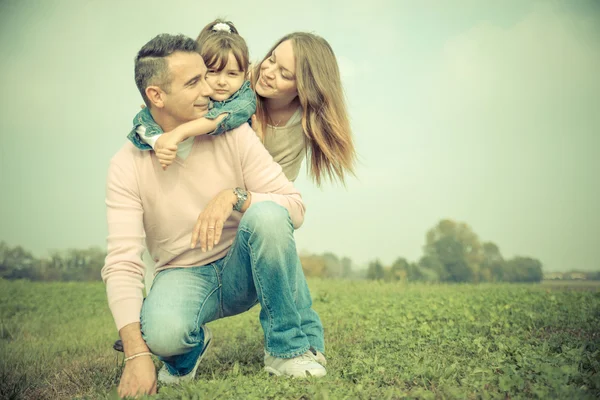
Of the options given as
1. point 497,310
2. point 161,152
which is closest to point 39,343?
point 161,152

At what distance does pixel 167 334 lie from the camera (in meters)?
3.06

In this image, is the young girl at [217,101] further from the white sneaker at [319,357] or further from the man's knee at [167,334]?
the white sneaker at [319,357]

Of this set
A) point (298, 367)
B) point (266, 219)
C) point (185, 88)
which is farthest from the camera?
point (185, 88)

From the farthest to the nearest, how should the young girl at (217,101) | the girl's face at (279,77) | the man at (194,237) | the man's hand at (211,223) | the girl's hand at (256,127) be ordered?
the girl's face at (279,77), the girl's hand at (256,127), the young girl at (217,101), the man at (194,237), the man's hand at (211,223)

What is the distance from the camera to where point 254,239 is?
310cm

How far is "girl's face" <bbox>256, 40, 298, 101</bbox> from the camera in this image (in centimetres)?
386

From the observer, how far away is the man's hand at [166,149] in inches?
122

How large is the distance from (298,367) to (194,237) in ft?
2.96

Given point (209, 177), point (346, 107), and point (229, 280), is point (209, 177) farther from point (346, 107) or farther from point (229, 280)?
point (346, 107)

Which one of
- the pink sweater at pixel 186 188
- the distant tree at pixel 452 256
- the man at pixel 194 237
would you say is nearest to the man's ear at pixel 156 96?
the man at pixel 194 237

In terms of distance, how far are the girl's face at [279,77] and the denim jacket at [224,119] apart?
24 centimetres

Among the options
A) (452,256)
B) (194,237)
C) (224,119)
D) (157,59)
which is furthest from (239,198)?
(452,256)

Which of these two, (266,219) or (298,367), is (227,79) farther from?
(298,367)

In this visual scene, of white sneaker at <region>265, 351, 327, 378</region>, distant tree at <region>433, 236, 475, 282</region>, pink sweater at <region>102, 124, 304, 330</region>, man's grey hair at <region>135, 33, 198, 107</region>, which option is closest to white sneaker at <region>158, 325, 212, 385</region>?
white sneaker at <region>265, 351, 327, 378</region>
